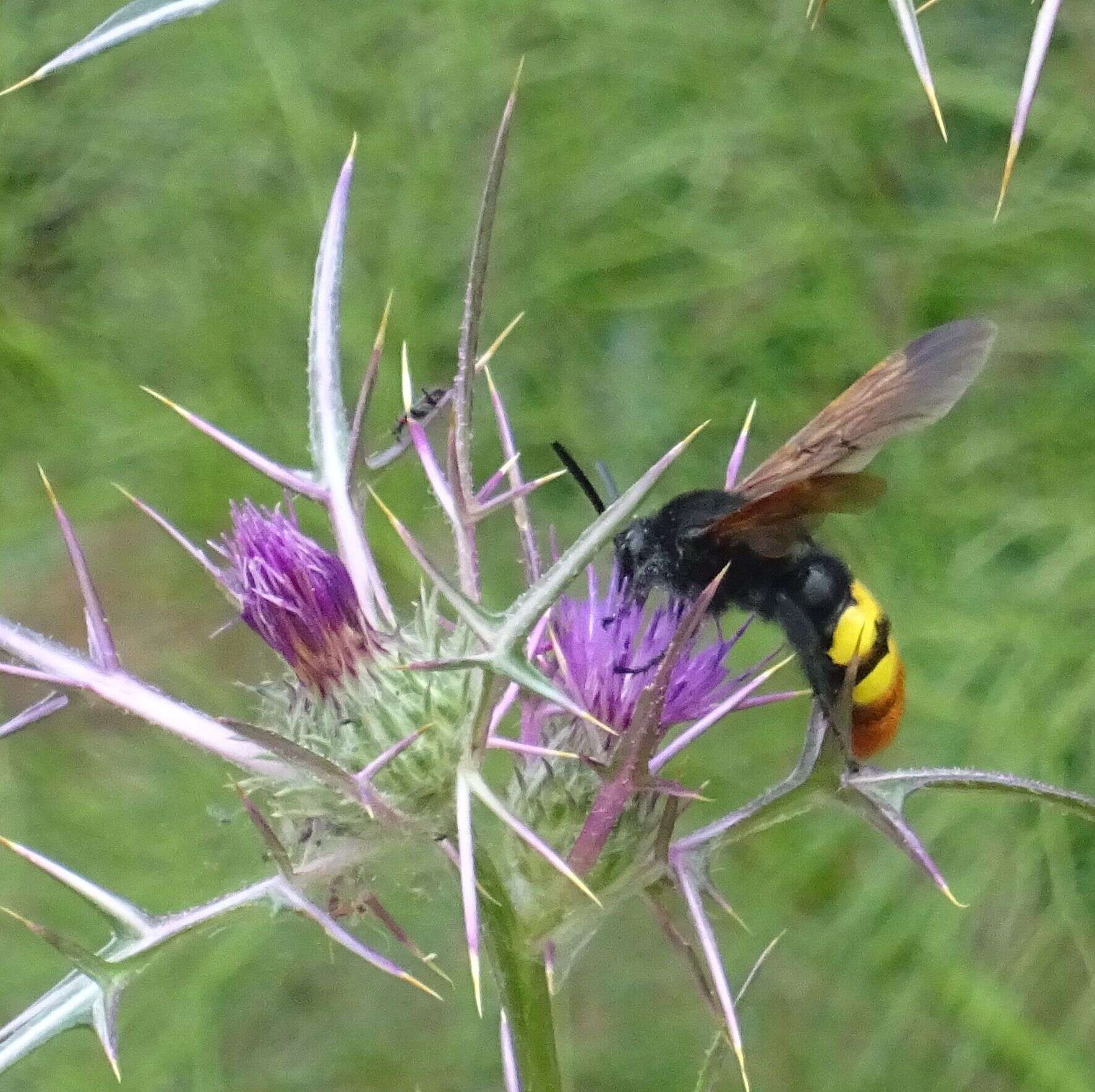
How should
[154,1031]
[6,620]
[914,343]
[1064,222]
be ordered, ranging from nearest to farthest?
[6,620] → [914,343] → [1064,222] → [154,1031]

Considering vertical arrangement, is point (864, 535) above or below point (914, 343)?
below

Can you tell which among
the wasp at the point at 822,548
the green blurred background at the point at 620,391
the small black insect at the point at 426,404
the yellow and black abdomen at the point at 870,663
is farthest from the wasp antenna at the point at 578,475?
the green blurred background at the point at 620,391

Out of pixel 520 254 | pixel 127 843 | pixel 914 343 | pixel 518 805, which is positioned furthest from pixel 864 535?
pixel 127 843

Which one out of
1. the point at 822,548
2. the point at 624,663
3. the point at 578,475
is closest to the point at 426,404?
the point at 578,475

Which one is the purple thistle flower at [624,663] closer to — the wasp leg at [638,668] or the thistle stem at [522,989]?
the wasp leg at [638,668]

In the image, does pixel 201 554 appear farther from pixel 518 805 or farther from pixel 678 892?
pixel 678 892

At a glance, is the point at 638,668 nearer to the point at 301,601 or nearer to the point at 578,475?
the point at 578,475
